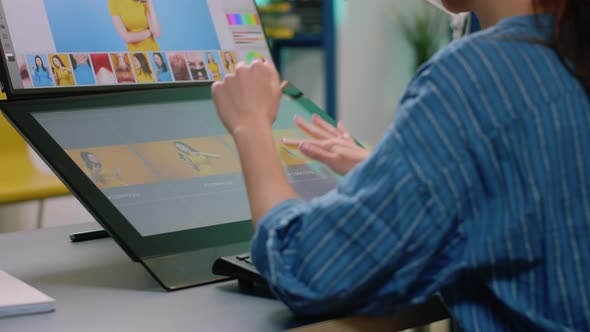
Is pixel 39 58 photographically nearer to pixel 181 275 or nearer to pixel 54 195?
pixel 181 275

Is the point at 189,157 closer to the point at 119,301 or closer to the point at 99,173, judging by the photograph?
the point at 99,173

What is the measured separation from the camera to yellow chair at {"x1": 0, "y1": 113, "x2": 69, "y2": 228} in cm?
229

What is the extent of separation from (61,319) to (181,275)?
0.15m

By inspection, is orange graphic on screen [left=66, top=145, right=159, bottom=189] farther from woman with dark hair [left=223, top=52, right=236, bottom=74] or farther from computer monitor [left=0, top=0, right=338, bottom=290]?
woman with dark hair [left=223, top=52, right=236, bottom=74]

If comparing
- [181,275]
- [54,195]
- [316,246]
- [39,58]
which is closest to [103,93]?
[39,58]

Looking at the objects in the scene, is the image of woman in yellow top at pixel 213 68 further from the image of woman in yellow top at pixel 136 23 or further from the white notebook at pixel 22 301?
the white notebook at pixel 22 301

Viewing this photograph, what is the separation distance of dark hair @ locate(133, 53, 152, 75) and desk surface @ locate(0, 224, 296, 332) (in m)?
0.27

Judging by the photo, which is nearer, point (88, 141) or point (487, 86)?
point (487, 86)

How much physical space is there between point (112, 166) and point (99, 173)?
0.09 ft

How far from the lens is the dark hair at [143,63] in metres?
1.17

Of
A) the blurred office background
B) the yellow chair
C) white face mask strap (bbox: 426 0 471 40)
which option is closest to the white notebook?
white face mask strap (bbox: 426 0 471 40)

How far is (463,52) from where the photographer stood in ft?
2.30

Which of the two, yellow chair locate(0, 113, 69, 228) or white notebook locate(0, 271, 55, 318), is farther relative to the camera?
yellow chair locate(0, 113, 69, 228)

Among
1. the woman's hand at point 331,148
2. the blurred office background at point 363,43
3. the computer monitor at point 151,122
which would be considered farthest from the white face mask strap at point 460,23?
the blurred office background at point 363,43
